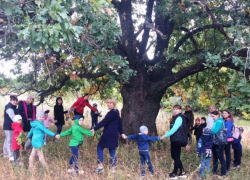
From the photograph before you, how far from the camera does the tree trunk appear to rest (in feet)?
27.7

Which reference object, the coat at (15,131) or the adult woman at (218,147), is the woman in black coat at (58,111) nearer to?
the coat at (15,131)

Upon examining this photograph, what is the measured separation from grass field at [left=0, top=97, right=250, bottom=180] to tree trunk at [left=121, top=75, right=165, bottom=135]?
0.65m

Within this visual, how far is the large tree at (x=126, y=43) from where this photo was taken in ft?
14.0

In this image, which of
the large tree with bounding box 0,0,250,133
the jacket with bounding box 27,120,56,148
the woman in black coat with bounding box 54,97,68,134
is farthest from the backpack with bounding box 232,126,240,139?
the woman in black coat with bounding box 54,97,68,134

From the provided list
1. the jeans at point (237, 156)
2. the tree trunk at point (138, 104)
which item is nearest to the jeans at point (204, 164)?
the jeans at point (237, 156)

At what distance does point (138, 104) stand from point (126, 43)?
7.20 ft

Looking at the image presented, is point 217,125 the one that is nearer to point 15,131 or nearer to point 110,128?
point 110,128

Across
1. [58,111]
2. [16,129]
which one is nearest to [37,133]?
[16,129]

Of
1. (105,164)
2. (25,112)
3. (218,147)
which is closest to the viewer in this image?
(218,147)

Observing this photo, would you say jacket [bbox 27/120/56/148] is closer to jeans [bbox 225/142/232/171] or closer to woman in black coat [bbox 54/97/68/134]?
woman in black coat [bbox 54/97/68/134]

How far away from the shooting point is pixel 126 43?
24.0 feet

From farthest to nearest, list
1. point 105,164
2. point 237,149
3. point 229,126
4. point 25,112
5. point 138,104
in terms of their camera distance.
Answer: point 138,104
point 25,112
point 237,149
point 105,164
point 229,126

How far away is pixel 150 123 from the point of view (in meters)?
8.81

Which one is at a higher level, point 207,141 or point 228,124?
point 228,124
